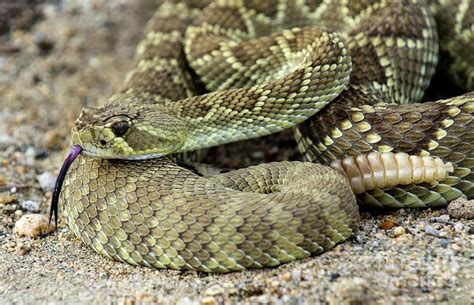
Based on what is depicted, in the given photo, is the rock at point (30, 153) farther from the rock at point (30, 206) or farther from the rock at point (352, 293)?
the rock at point (352, 293)

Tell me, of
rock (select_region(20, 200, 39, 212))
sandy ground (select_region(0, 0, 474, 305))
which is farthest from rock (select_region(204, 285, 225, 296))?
rock (select_region(20, 200, 39, 212))

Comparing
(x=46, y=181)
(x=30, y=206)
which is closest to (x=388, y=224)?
(x=30, y=206)

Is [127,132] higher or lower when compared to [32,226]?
higher

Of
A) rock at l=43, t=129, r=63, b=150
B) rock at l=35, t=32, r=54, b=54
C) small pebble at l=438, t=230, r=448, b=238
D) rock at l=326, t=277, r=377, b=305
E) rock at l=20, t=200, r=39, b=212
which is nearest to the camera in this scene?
rock at l=326, t=277, r=377, b=305

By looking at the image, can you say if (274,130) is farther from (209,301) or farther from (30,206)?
(30,206)

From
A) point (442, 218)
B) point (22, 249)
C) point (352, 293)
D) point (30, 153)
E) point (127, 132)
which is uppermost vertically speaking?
point (127, 132)

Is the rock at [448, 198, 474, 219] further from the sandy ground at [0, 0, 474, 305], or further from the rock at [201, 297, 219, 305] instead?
the rock at [201, 297, 219, 305]

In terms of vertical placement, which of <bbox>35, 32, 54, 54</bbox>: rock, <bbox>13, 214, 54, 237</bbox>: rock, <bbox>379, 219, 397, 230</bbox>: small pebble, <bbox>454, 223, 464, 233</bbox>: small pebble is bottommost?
<bbox>454, 223, 464, 233</bbox>: small pebble
